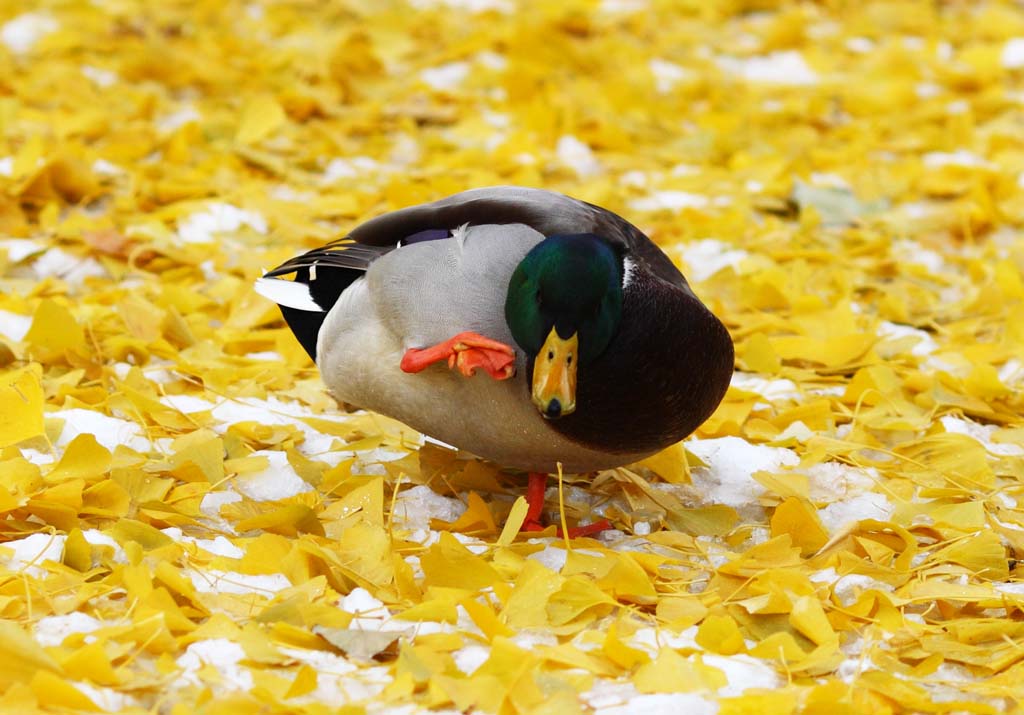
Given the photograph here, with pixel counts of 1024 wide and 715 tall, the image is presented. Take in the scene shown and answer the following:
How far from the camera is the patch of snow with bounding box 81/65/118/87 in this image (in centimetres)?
423

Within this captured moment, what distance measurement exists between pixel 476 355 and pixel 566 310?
0.17m

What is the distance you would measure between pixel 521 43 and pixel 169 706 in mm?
3560

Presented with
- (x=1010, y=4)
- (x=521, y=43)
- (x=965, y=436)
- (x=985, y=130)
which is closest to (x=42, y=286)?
(x=965, y=436)

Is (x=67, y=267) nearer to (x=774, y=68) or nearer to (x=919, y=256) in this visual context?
(x=919, y=256)

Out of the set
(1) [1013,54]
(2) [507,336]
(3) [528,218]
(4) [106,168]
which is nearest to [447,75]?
(4) [106,168]

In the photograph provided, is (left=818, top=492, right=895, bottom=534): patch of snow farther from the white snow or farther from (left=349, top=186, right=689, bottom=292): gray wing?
the white snow

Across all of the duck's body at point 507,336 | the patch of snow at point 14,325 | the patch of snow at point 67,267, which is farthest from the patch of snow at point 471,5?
the duck's body at point 507,336

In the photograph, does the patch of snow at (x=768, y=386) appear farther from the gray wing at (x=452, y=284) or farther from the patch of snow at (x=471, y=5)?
the patch of snow at (x=471, y=5)

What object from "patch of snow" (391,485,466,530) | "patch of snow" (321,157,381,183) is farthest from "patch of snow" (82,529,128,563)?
"patch of snow" (321,157,381,183)

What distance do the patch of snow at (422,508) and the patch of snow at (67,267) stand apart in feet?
4.03

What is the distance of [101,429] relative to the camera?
2.33 meters

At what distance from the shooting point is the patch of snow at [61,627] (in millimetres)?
1655

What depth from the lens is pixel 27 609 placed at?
1721 mm

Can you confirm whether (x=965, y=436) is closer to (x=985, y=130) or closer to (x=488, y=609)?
(x=488, y=609)
